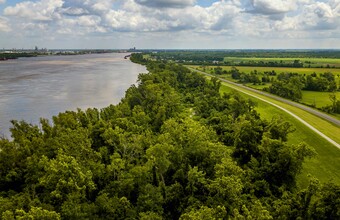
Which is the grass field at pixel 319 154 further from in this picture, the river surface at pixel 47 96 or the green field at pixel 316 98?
the river surface at pixel 47 96

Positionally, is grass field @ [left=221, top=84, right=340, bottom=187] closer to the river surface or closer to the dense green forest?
the dense green forest

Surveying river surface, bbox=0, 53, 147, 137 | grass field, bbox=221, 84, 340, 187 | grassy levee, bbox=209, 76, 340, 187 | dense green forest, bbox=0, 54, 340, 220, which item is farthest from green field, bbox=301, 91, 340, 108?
river surface, bbox=0, 53, 147, 137

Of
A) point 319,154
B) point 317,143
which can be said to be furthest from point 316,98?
point 319,154

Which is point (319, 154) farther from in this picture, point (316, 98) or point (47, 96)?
point (47, 96)

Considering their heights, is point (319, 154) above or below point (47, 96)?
below

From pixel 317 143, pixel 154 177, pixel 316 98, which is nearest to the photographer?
pixel 154 177

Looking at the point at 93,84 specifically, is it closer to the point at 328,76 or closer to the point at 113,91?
the point at 113,91

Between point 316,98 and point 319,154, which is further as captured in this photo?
point 316,98
